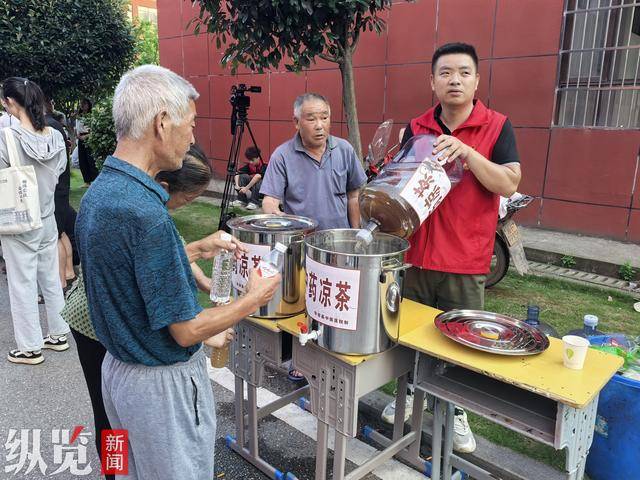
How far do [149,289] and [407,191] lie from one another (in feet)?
3.23

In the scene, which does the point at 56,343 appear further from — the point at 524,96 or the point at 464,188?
the point at 524,96

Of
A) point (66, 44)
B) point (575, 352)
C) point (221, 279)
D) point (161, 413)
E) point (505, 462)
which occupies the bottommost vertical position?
point (505, 462)

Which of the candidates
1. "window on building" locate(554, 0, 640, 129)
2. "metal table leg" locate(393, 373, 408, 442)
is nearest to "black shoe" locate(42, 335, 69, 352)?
"metal table leg" locate(393, 373, 408, 442)

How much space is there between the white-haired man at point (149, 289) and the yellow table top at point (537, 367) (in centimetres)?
68

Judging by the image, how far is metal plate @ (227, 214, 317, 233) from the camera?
2.04 metres

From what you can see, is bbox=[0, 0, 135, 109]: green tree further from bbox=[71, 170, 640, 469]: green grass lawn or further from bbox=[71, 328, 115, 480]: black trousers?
bbox=[71, 328, 115, 480]: black trousers

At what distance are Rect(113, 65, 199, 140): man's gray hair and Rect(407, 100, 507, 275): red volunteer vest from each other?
1.30m

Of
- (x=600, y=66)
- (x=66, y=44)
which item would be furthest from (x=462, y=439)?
(x=66, y=44)

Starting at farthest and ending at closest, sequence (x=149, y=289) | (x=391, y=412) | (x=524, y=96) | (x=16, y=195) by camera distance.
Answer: (x=524, y=96) → (x=16, y=195) → (x=391, y=412) → (x=149, y=289)

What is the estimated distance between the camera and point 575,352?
64.9 inches

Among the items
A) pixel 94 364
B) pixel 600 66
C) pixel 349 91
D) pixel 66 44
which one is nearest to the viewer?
pixel 94 364

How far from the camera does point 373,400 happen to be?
2994mm

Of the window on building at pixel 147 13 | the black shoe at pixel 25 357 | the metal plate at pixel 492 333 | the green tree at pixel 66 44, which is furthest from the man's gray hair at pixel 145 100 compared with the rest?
the window on building at pixel 147 13

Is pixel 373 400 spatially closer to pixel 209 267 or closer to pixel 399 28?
pixel 209 267
